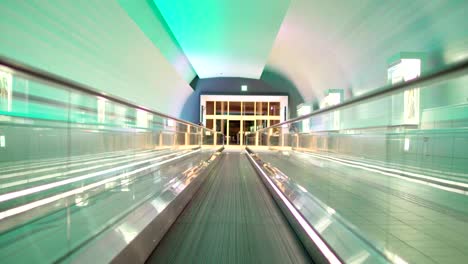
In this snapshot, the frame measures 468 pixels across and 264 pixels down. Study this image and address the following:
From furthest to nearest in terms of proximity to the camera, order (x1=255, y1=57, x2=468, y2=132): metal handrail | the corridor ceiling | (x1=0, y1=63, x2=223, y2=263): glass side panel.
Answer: the corridor ceiling, (x1=0, y1=63, x2=223, y2=263): glass side panel, (x1=255, y1=57, x2=468, y2=132): metal handrail

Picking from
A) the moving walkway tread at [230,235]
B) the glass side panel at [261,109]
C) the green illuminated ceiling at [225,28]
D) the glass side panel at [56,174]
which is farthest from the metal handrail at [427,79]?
the glass side panel at [261,109]

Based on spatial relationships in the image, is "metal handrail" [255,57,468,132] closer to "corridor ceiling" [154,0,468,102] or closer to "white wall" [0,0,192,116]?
"white wall" [0,0,192,116]

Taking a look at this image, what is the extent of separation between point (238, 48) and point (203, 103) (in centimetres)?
1167

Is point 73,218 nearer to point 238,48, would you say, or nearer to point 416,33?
point 416,33

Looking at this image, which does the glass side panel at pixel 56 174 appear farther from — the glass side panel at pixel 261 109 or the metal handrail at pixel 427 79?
the glass side panel at pixel 261 109

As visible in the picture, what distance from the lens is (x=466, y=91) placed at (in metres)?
1.56

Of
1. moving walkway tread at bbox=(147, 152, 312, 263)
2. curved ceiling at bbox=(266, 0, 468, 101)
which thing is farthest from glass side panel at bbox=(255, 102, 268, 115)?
moving walkway tread at bbox=(147, 152, 312, 263)

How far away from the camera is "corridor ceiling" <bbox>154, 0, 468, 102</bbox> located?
33.5 ft

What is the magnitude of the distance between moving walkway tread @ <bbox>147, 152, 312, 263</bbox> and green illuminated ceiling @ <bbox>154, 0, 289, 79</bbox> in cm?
1178

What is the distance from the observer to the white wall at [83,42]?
796 cm

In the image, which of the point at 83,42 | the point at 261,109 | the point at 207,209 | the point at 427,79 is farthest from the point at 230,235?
the point at 261,109

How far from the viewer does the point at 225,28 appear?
1723 cm

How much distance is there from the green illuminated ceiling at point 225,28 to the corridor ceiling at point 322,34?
0.05 metres

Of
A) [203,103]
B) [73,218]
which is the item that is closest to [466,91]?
[73,218]
